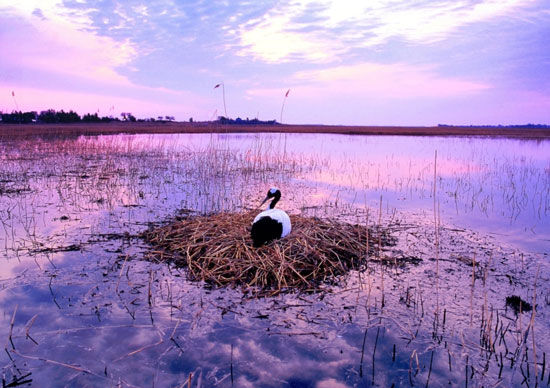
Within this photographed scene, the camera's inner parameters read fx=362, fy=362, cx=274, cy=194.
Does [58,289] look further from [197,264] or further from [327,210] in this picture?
[327,210]

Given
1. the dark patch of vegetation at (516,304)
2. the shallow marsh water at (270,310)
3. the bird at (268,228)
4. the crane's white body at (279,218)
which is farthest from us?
the crane's white body at (279,218)

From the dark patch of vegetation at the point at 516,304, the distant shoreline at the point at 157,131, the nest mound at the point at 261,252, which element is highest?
the distant shoreline at the point at 157,131

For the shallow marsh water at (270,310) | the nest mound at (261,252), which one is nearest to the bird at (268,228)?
the nest mound at (261,252)

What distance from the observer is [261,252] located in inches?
210

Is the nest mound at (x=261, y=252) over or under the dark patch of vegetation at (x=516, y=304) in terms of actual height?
over

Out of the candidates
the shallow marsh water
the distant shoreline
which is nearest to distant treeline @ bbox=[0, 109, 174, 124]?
the distant shoreline

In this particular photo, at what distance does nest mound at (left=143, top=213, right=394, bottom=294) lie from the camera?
485 cm

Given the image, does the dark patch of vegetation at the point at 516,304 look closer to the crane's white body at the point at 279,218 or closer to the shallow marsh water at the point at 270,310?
the shallow marsh water at the point at 270,310

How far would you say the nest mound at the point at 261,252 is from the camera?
15.9ft

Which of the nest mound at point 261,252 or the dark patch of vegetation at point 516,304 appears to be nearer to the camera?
the dark patch of vegetation at point 516,304

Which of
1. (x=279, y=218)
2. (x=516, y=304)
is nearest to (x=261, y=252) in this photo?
(x=279, y=218)

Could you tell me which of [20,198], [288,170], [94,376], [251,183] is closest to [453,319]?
[94,376]

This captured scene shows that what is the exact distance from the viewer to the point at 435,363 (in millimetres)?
3324

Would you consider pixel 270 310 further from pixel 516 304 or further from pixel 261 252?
pixel 516 304
